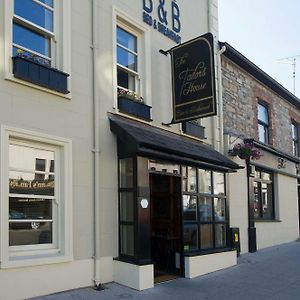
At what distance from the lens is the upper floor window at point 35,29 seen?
271 inches

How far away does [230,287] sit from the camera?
8.25 m

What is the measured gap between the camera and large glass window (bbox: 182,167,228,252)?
9.41 meters

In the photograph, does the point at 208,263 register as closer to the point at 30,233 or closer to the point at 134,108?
the point at 134,108

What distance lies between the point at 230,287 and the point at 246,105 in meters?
6.89

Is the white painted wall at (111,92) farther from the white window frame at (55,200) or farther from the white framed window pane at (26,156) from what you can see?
the white framed window pane at (26,156)

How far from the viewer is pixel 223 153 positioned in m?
11.8

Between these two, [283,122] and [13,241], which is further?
[283,122]

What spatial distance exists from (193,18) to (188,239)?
19.3ft

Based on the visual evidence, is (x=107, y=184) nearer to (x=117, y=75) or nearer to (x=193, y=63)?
(x=117, y=75)

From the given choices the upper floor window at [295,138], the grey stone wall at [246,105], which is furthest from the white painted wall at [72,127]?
the upper floor window at [295,138]

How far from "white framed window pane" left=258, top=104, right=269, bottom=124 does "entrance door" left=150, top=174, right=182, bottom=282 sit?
6274mm

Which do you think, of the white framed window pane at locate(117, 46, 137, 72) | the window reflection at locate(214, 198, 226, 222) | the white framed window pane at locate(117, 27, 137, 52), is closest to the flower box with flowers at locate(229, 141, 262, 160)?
the window reflection at locate(214, 198, 226, 222)

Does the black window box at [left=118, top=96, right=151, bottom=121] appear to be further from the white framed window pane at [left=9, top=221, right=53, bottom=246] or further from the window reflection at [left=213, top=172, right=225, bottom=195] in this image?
the white framed window pane at [left=9, top=221, right=53, bottom=246]

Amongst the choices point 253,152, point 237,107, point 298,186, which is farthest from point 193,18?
point 298,186
